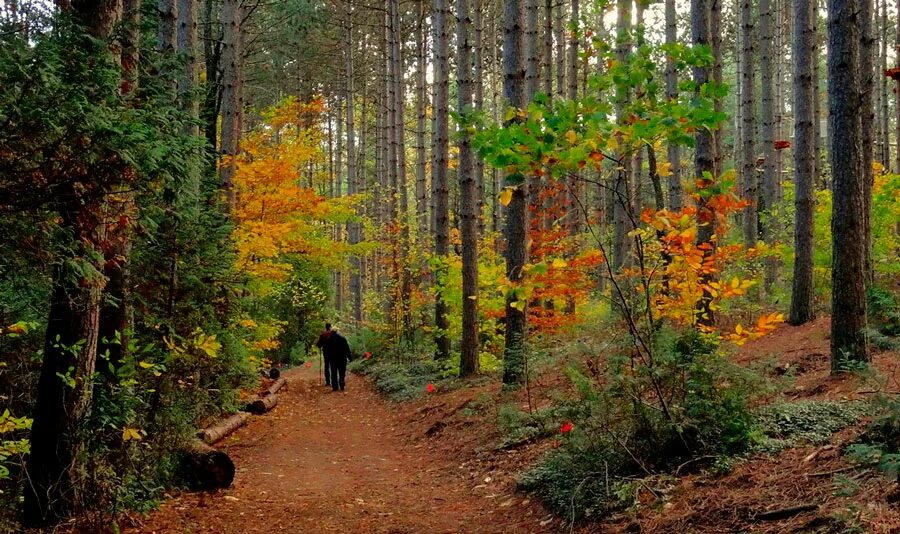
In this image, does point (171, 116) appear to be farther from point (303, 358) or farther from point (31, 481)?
point (303, 358)

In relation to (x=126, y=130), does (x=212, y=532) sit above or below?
below

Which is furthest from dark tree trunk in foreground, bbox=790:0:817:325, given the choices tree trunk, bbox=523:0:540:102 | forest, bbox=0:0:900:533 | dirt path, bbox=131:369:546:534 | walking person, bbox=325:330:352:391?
walking person, bbox=325:330:352:391

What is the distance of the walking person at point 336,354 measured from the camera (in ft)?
49.9

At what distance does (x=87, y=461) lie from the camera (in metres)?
4.79

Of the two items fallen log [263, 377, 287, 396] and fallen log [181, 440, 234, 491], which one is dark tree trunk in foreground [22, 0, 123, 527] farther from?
fallen log [263, 377, 287, 396]

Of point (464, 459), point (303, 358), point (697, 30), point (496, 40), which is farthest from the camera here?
point (496, 40)

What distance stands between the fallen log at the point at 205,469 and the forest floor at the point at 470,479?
15 centimetres

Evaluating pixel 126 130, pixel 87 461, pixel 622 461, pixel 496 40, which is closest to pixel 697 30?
pixel 622 461

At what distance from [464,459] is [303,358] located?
55.2 ft

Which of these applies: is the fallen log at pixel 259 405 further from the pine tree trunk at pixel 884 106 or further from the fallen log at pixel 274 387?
the pine tree trunk at pixel 884 106

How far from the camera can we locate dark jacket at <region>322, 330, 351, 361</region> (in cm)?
1518

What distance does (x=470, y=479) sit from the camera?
6.92 m

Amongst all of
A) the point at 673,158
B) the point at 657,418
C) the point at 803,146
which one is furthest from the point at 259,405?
the point at 803,146

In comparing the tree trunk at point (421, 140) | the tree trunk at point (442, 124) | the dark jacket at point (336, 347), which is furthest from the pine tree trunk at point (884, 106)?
the dark jacket at point (336, 347)
